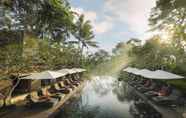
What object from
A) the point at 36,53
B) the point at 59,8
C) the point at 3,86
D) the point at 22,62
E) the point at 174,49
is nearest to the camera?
the point at 22,62

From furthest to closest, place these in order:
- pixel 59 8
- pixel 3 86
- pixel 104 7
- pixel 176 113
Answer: pixel 104 7 → pixel 59 8 → pixel 3 86 → pixel 176 113

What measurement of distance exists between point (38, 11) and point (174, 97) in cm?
1445

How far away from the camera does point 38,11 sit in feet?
60.8

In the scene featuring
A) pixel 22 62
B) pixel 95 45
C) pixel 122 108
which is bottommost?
pixel 122 108

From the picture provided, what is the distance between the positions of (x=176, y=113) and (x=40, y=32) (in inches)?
817

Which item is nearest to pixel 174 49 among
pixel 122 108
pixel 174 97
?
pixel 174 97

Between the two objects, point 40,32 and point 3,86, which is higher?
point 40,32

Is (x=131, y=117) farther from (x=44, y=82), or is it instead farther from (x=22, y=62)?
(x=44, y=82)

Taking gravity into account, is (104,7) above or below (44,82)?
above

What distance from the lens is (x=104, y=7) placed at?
17703 millimetres

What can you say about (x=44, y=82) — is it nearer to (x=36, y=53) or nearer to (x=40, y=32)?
(x=36, y=53)

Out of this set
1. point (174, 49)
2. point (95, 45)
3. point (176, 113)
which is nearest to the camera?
point (176, 113)

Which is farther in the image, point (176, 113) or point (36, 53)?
point (36, 53)

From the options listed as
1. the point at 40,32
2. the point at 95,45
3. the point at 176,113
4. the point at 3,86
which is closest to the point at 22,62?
the point at 3,86
